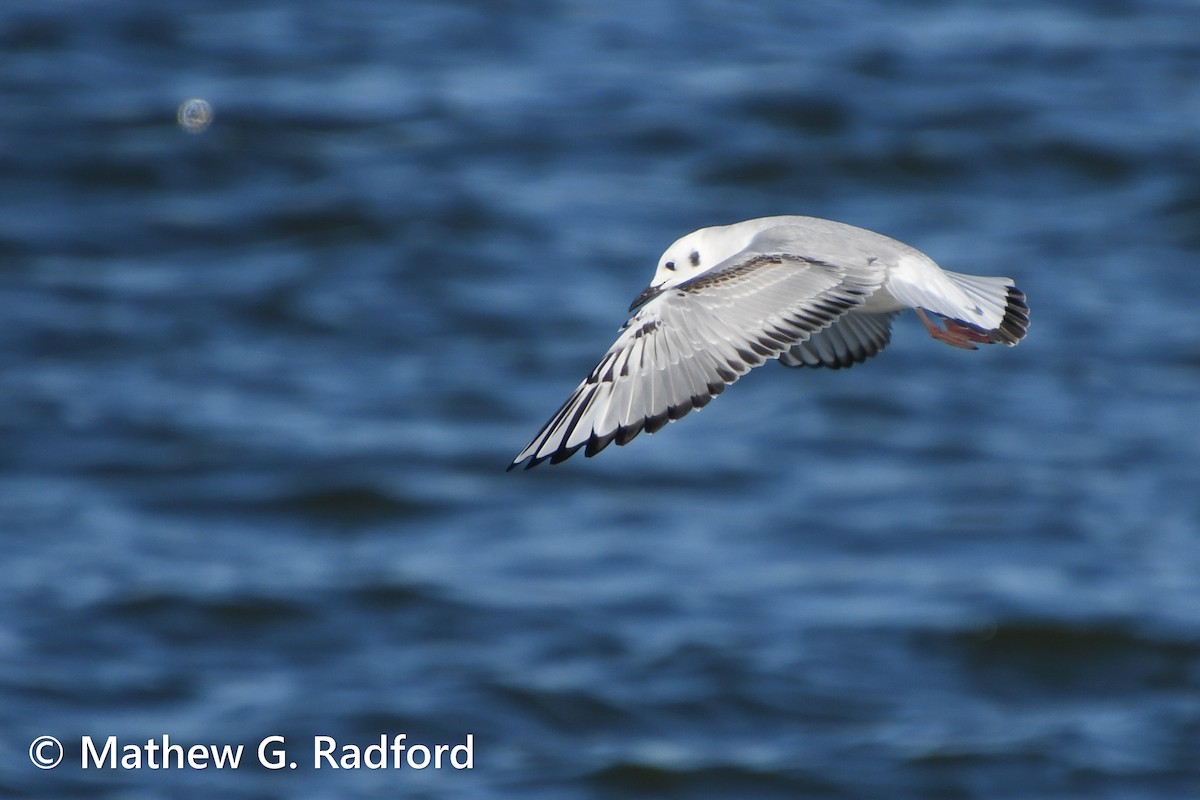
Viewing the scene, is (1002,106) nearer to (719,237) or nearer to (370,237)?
(370,237)

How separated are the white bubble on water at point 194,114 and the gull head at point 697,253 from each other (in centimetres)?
1229

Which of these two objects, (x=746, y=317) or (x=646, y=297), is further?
(x=646, y=297)

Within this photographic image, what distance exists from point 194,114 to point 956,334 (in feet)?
42.9

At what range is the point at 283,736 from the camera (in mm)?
10742

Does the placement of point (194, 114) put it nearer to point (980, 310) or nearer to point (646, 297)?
point (646, 297)

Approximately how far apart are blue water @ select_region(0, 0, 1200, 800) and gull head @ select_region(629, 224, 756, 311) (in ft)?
17.3

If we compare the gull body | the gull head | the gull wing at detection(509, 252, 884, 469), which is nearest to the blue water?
the gull head

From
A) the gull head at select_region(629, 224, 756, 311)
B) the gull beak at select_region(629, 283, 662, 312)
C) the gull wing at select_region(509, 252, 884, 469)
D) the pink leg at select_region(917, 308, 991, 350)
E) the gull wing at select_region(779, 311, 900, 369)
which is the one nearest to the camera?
the gull wing at select_region(509, 252, 884, 469)

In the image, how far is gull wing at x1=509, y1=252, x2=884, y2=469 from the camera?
486 centimetres

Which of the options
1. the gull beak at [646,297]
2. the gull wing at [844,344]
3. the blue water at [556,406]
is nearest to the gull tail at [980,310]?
the gull wing at [844,344]

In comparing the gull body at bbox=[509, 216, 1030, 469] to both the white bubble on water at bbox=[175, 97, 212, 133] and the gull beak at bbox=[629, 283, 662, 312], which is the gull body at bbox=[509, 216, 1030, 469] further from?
the white bubble on water at bbox=[175, 97, 212, 133]

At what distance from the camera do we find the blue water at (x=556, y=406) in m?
11.1

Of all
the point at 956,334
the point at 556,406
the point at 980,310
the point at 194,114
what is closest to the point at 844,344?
the point at 956,334

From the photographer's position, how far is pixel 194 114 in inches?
691
